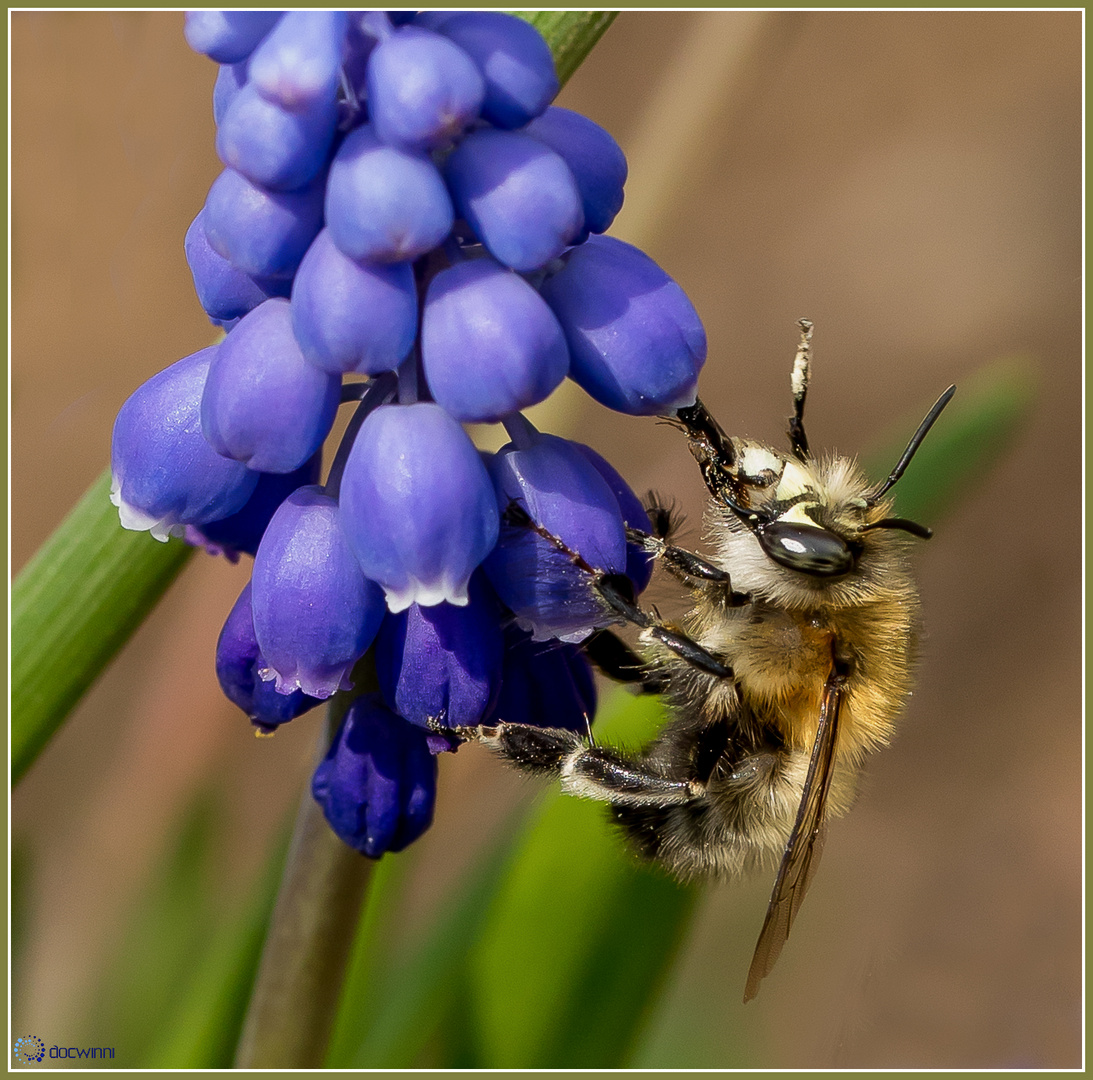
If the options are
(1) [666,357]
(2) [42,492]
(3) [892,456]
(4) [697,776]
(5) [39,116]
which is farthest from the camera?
(2) [42,492]

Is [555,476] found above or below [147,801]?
above

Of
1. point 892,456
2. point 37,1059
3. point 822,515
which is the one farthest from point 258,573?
point 892,456

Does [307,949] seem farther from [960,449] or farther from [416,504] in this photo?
[960,449]

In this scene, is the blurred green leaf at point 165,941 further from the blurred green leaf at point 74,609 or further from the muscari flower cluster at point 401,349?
the muscari flower cluster at point 401,349

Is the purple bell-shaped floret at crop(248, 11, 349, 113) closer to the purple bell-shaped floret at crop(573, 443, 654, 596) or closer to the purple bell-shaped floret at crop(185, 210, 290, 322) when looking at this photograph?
the purple bell-shaped floret at crop(185, 210, 290, 322)

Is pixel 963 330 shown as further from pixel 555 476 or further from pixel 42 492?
pixel 555 476
